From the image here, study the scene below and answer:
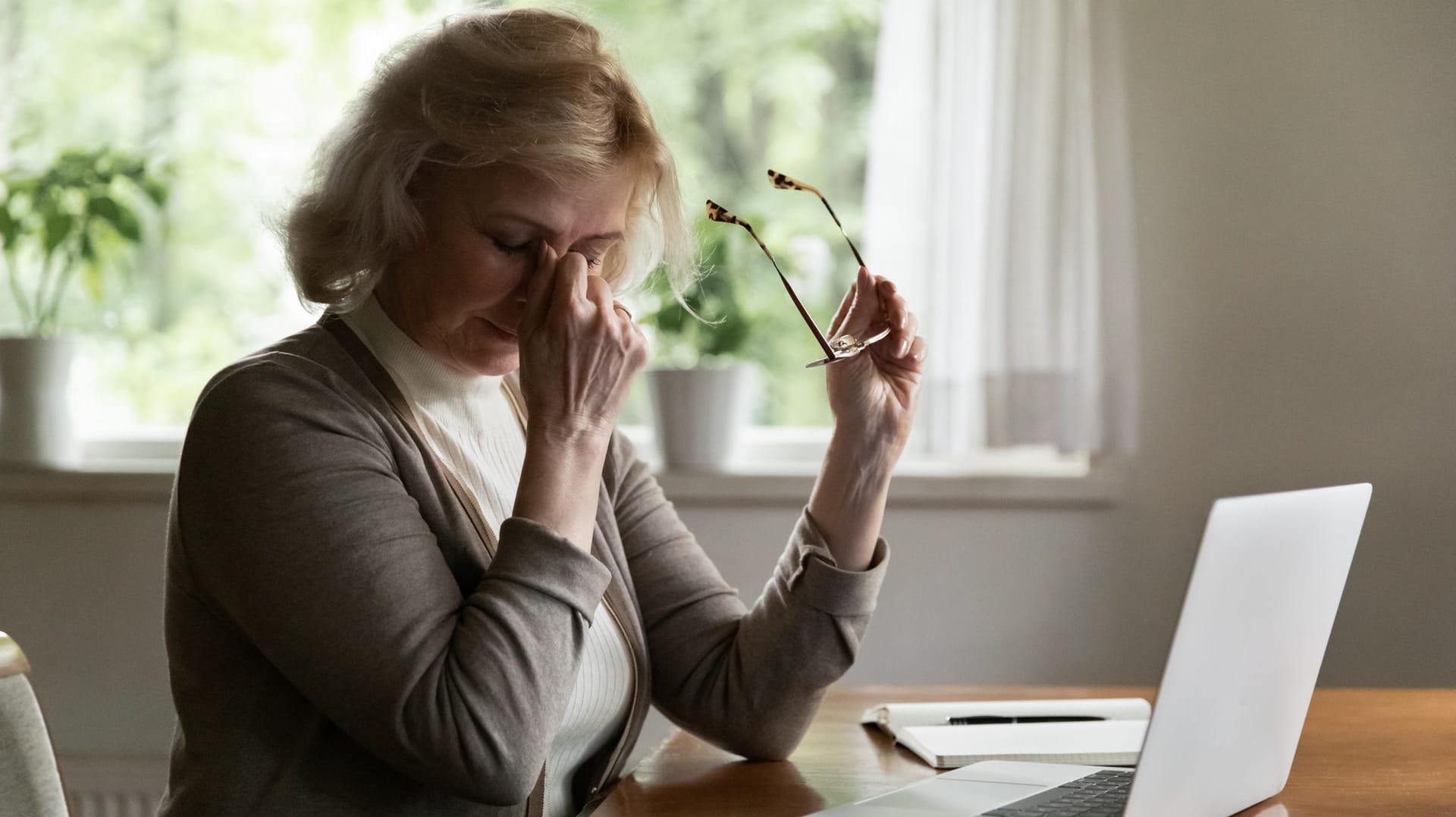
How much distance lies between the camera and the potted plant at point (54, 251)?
2262mm

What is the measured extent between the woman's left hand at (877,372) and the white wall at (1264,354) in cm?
80

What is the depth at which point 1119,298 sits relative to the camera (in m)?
2.08

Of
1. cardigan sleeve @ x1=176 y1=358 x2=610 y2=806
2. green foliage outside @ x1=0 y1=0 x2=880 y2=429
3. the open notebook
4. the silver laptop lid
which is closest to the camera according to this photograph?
the silver laptop lid

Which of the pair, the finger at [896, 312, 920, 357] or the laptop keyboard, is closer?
the laptop keyboard

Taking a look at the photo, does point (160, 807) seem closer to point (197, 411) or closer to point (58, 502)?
point (197, 411)

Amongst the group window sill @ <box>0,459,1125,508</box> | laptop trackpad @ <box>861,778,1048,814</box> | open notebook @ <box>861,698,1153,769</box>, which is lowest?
open notebook @ <box>861,698,1153,769</box>

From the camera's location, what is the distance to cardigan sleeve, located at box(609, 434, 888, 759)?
1.26 m

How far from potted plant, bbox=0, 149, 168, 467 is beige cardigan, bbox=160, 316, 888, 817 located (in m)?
1.25

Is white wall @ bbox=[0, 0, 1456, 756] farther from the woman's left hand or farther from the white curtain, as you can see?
the woman's left hand

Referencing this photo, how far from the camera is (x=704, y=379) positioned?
2.19 metres

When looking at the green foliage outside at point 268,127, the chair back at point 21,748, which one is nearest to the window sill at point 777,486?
the green foliage outside at point 268,127

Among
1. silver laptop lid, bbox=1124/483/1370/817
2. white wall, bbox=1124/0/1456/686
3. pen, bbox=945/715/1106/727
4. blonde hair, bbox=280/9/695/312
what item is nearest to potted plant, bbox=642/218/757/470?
white wall, bbox=1124/0/1456/686

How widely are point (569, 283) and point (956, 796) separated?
0.54 meters

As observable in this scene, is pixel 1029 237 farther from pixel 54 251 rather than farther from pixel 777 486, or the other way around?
pixel 54 251
